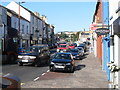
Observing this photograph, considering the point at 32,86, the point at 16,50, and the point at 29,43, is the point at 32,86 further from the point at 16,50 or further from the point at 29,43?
the point at 29,43

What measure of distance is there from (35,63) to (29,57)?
0.74 m

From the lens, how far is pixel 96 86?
10352mm

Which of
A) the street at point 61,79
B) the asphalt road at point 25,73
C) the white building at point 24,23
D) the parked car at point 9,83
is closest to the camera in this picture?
the parked car at point 9,83

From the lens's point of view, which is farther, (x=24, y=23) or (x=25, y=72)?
(x=24, y=23)

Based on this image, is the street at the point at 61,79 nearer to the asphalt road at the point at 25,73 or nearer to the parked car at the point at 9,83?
the asphalt road at the point at 25,73

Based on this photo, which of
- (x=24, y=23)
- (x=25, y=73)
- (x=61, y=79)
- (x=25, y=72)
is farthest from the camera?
(x=24, y=23)

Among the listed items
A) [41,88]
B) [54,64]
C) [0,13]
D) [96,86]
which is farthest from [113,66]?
[0,13]

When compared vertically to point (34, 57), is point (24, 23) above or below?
above

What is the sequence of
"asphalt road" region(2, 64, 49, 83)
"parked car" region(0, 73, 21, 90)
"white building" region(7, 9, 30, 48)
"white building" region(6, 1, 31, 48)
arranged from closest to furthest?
1. "parked car" region(0, 73, 21, 90)
2. "asphalt road" region(2, 64, 49, 83)
3. "white building" region(7, 9, 30, 48)
4. "white building" region(6, 1, 31, 48)

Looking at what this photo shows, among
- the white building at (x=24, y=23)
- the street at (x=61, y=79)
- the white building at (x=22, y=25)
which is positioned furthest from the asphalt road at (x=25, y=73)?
the white building at (x=24, y=23)

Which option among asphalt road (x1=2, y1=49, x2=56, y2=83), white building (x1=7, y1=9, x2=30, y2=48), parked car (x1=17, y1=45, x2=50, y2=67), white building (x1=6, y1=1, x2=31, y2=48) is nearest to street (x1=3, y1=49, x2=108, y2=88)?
asphalt road (x1=2, y1=49, x2=56, y2=83)

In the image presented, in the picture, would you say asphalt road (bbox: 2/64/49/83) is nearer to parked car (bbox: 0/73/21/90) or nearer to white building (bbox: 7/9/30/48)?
parked car (bbox: 0/73/21/90)

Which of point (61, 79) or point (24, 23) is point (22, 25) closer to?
point (24, 23)

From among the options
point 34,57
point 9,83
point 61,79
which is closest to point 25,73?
point 61,79
